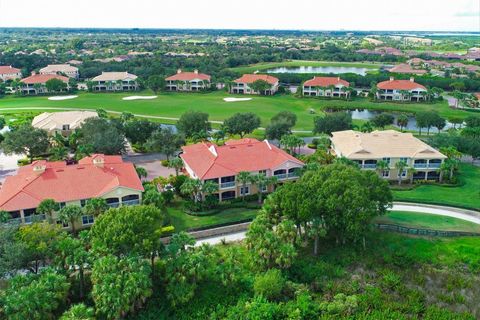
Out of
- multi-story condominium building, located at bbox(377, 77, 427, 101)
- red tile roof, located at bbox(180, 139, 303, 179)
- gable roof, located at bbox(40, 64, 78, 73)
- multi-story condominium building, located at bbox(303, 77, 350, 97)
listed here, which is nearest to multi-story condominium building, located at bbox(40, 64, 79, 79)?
gable roof, located at bbox(40, 64, 78, 73)

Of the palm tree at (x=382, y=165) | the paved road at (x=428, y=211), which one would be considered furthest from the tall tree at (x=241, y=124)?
the paved road at (x=428, y=211)

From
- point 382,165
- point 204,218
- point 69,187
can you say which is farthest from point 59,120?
point 382,165

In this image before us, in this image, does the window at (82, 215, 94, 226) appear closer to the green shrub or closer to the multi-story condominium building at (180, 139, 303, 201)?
the multi-story condominium building at (180, 139, 303, 201)

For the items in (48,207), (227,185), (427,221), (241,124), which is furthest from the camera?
(241,124)

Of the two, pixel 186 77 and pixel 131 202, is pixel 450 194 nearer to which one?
pixel 131 202

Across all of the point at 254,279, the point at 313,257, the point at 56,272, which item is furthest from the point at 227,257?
the point at 56,272

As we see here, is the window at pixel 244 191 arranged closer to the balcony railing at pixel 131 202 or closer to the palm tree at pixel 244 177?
the palm tree at pixel 244 177
